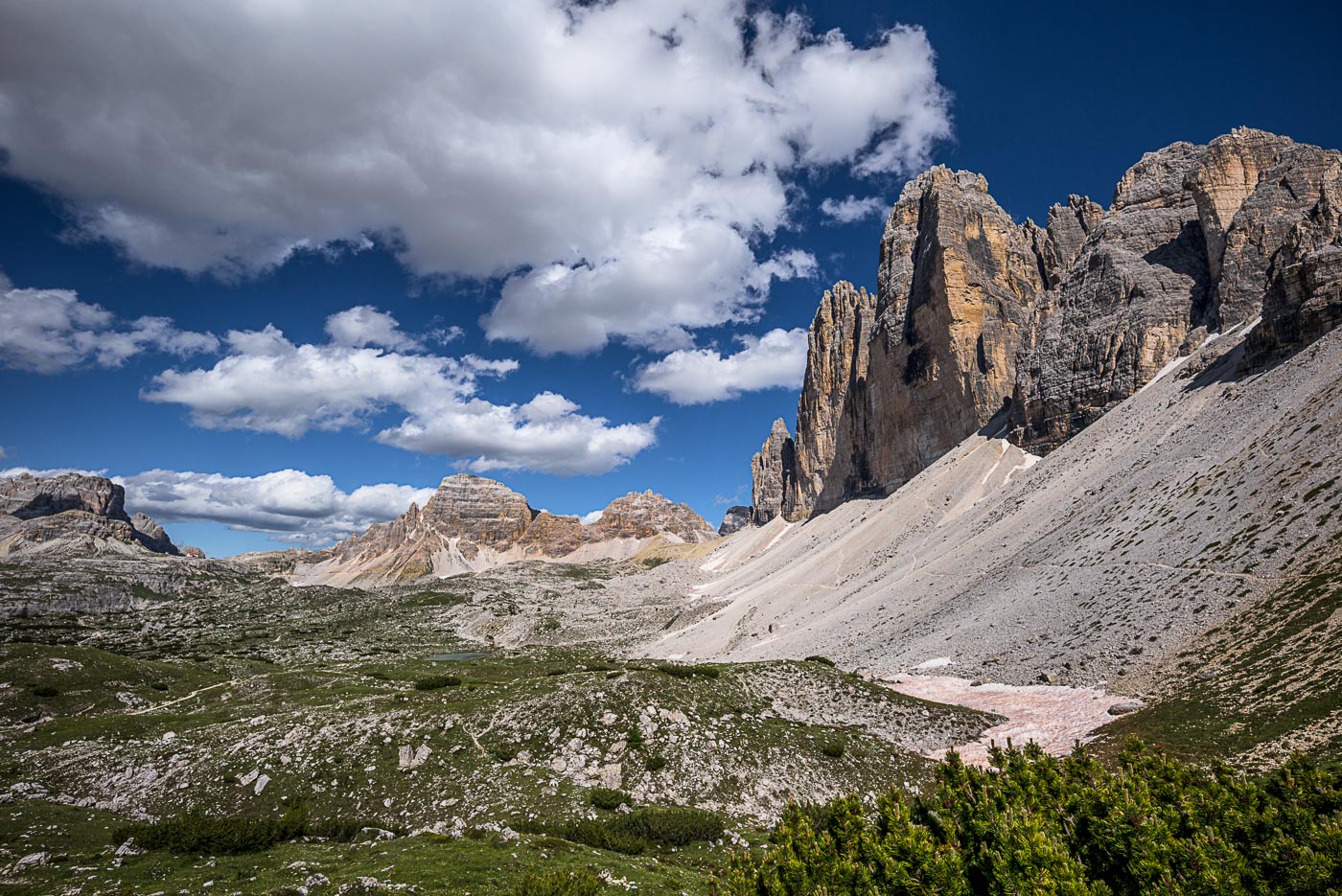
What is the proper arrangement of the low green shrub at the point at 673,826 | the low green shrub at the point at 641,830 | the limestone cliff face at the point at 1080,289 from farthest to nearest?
the limestone cliff face at the point at 1080,289 → the low green shrub at the point at 673,826 → the low green shrub at the point at 641,830

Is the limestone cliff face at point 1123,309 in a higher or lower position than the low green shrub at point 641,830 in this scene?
higher

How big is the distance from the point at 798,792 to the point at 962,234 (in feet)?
436

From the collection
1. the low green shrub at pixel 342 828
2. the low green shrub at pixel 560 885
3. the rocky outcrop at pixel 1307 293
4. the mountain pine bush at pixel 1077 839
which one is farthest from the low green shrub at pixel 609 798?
the rocky outcrop at pixel 1307 293

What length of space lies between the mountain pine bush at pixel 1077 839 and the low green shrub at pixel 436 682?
29.8m

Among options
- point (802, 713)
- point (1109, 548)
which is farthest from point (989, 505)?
point (802, 713)

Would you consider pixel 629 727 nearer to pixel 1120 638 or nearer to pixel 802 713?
pixel 802 713

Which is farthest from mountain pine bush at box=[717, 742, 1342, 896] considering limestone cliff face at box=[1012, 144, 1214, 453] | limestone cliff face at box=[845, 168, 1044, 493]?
limestone cliff face at box=[845, 168, 1044, 493]

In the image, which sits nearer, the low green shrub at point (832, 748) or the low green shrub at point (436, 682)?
the low green shrub at point (832, 748)

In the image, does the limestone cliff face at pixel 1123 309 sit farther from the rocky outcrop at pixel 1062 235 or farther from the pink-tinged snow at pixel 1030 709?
the pink-tinged snow at pixel 1030 709

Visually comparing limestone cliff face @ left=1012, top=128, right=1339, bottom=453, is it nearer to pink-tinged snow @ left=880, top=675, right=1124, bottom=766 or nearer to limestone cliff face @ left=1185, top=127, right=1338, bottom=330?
limestone cliff face @ left=1185, top=127, right=1338, bottom=330

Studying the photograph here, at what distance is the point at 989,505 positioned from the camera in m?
79.2

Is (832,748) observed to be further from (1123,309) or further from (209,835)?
(1123,309)

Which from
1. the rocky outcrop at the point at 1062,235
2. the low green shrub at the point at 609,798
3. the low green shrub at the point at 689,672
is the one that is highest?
the rocky outcrop at the point at 1062,235

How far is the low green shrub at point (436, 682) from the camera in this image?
113 feet
